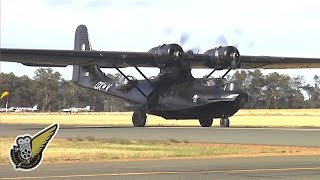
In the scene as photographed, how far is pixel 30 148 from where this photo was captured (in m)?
9.26

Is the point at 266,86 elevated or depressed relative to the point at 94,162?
elevated

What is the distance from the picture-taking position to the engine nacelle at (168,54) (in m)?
44.2

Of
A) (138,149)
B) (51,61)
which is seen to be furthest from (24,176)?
(51,61)

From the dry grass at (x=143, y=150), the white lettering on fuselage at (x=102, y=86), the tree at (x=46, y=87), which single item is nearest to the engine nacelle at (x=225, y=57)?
the white lettering on fuselage at (x=102, y=86)

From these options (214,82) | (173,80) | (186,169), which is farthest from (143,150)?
(173,80)

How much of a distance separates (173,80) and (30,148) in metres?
37.6

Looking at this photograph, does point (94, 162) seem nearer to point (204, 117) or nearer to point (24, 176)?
point (24, 176)

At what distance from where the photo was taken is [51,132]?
9.36 meters

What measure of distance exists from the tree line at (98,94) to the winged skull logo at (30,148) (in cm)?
13586

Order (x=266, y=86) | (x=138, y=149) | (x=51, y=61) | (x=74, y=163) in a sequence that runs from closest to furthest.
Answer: (x=74, y=163)
(x=138, y=149)
(x=51, y=61)
(x=266, y=86)

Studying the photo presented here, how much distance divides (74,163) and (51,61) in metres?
25.2

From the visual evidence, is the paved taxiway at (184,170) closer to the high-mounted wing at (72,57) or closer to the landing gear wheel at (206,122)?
the high-mounted wing at (72,57)

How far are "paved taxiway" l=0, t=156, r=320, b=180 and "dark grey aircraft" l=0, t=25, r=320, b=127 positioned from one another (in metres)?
23.2

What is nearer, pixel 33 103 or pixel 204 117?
pixel 204 117
